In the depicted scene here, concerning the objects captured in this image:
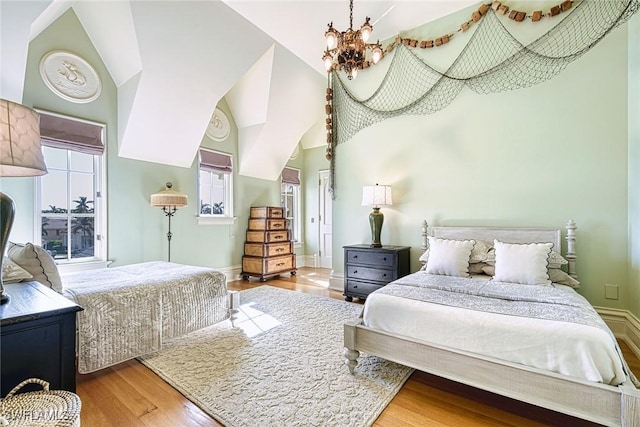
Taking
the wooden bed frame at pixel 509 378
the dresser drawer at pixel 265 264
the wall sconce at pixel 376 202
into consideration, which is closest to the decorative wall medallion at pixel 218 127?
the dresser drawer at pixel 265 264

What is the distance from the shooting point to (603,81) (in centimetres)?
273

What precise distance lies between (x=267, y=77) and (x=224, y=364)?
13.0 feet

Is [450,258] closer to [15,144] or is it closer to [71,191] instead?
[15,144]

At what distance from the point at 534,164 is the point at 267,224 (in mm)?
3883

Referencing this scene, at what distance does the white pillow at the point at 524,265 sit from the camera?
2.40 meters

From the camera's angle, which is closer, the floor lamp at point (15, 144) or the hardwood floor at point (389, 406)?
the floor lamp at point (15, 144)

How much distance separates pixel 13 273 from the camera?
169cm

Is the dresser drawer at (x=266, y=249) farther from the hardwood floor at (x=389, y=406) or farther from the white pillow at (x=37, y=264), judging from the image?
the white pillow at (x=37, y=264)

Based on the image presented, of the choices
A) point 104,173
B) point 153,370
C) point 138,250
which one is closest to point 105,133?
point 104,173

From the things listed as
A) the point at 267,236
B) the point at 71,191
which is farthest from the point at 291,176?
the point at 71,191

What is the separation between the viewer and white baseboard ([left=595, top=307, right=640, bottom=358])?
95.9 inches

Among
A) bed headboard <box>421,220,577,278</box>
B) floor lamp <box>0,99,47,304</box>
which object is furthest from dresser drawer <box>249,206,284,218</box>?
floor lamp <box>0,99,47,304</box>

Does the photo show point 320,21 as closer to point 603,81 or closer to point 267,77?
point 267,77

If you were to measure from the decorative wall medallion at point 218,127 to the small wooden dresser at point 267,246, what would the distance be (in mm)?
1380
